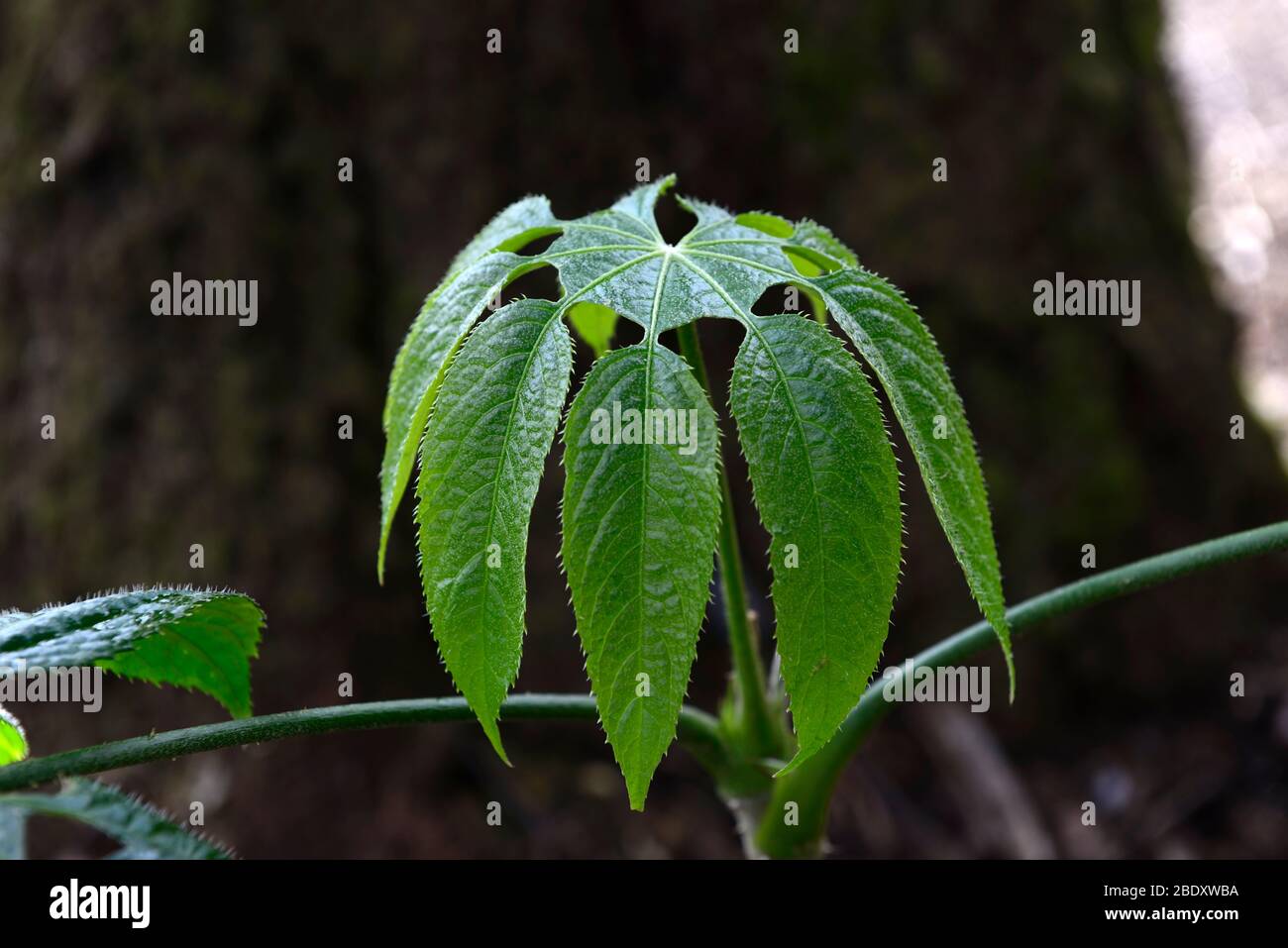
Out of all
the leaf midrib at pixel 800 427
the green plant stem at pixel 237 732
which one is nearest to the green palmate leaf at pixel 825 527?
the leaf midrib at pixel 800 427

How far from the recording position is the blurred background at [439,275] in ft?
7.21

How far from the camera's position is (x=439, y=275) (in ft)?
7.46

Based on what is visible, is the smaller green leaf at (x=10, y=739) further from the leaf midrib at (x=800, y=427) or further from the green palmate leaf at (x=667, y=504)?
the leaf midrib at (x=800, y=427)

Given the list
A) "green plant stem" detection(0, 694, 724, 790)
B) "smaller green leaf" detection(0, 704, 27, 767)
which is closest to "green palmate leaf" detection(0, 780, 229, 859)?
"green plant stem" detection(0, 694, 724, 790)

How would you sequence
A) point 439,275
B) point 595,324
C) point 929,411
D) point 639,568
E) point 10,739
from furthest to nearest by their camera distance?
point 439,275, point 595,324, point 10,739, point 929,411, point 639,568

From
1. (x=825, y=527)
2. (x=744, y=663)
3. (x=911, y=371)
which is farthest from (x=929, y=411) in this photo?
(x=744, y=663)

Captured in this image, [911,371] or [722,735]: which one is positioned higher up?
[911,371]

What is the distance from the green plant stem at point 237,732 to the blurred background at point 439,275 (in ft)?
4.51

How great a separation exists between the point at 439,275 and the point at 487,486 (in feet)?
5.61

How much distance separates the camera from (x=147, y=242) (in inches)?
85.6

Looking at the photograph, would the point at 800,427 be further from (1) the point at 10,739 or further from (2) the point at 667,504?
(1) the point at 10,739

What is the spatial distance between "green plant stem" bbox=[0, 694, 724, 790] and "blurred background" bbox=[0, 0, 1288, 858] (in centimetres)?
137

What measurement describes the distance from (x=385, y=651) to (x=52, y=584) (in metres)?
0.71
